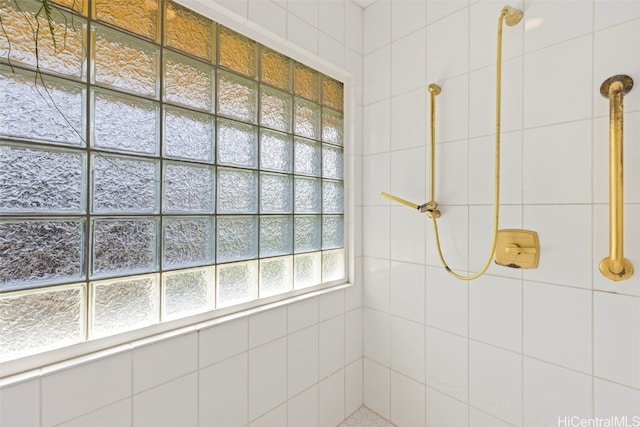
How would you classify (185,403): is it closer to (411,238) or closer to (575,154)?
(411,238)

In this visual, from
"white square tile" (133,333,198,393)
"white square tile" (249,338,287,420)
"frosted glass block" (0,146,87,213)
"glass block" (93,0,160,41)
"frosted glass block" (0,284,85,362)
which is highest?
"glass block" (93,0,160,41)

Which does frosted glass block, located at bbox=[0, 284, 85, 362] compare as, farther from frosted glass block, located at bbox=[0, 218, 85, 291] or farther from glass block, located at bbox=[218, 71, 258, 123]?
glass block, located at bbox=[218, 71, 258, 123]

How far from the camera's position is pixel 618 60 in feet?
3.03

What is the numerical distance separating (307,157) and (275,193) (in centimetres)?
29

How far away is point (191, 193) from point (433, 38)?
4.30 feet

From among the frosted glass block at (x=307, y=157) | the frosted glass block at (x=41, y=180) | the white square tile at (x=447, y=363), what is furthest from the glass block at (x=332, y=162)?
the frosted glass block at (x=41, y=180)

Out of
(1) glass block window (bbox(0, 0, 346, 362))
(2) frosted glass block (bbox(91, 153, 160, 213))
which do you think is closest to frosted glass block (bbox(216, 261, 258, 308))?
(1) glass block window (bbox(0, 0, 346, 362))

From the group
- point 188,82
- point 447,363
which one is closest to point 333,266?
point 447,363

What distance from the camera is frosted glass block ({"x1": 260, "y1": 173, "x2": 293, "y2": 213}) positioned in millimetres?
1287

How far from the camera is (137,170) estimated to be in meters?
0.94

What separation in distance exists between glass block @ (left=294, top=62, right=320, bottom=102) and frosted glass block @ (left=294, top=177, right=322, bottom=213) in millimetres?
444

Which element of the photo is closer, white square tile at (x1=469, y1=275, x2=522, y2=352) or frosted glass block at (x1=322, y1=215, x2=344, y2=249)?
white square tile at (x1=469, y1=275, x2=522, y2=352)

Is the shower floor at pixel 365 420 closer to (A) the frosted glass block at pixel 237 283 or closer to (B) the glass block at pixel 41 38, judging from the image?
(A) the frosted glass block at pixel 237 283

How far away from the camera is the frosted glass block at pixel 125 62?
88 cm
